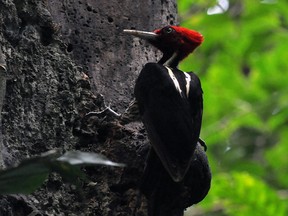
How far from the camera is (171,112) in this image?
142 inches

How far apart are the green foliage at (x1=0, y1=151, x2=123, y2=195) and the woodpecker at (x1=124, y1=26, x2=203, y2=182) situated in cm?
122

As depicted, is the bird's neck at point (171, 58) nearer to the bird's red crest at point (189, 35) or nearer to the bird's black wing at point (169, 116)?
the bird's red crest at point (189, 35)

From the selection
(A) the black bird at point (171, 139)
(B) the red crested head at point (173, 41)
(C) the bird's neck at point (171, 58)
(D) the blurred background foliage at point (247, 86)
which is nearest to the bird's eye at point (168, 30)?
(B) the red crested head at point (173, 41)

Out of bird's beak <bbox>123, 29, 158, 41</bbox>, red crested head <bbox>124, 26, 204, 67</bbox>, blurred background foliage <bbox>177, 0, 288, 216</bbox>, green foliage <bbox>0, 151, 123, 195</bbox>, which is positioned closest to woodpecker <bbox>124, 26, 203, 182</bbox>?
bird's beak <bbox>123, 29, 158, 41</bbox>

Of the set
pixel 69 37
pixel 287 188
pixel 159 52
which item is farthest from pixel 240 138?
pixel 69 37

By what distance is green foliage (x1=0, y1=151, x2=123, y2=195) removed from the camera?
2.17 m

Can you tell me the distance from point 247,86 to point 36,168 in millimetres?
6149

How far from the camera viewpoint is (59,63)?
12.7 feet

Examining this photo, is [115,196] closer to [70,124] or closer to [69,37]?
[70,124]

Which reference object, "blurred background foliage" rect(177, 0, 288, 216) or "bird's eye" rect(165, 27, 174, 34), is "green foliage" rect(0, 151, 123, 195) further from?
"blurred background foliage" rect(177, 0, 288, 216)

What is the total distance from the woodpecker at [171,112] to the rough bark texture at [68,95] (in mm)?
177

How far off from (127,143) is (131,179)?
173 millimetres

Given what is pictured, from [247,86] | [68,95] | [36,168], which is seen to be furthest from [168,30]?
[247,86]

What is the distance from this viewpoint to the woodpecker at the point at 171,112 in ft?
11.4
